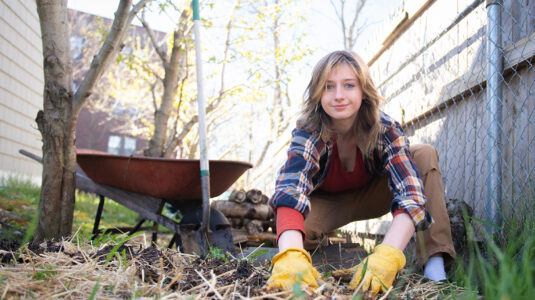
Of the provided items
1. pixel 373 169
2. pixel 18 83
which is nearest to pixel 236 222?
pixel 373 169

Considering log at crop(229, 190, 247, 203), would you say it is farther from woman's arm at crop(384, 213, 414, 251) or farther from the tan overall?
A: woman's arm at crop(384, 213, 414, 251)

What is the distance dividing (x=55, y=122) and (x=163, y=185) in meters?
0.73

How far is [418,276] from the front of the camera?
167 centimetres

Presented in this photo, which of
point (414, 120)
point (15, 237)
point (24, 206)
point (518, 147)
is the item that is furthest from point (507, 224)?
point (24, 206)

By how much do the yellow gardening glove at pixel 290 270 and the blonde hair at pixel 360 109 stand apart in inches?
26.7

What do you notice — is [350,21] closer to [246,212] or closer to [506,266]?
[246,212]

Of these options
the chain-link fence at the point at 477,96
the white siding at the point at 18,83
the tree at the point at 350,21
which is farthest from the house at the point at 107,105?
the chain-link fence at the point at 477,96

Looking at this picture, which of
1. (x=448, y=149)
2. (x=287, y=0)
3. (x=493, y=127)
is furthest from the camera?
(x=287, y=0)

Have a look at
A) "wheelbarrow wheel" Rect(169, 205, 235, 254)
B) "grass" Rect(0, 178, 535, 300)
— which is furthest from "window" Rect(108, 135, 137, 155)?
"wheelbarrow wheel" Rect(169, 205, 235, 254)

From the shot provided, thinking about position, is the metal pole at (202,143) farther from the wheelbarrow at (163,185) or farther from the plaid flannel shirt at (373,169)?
the plaid flannel shirt at (373,169)

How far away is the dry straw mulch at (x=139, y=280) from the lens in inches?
41.5

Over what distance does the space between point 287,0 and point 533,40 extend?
13.0 feet

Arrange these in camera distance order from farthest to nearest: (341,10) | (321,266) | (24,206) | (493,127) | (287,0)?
(341,10) → (287,0) → (24,206) → (493,127) → (321,266)

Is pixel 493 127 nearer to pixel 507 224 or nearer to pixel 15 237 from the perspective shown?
pixel 507 224
